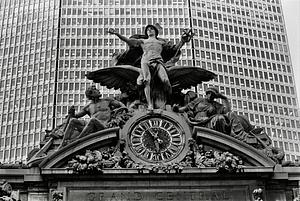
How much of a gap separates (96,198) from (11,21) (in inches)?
2886

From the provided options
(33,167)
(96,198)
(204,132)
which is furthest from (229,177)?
(33,167)

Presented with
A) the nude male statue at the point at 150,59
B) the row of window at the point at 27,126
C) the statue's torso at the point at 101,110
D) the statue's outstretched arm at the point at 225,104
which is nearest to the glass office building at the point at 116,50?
the row of window at the point at 27,126

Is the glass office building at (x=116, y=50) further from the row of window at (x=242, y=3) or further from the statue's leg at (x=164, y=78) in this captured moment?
the statue's leg at (x=164, y=78)

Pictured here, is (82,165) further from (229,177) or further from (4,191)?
(229,177)

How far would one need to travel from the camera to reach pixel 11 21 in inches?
3836

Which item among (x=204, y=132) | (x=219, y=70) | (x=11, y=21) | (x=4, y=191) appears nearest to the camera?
(x=4, y=191)

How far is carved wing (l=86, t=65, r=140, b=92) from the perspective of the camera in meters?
31.9

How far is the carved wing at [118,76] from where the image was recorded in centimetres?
3186

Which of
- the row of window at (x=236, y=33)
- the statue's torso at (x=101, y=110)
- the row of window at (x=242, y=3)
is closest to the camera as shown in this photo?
the statue's torso at (x=101, y=110)

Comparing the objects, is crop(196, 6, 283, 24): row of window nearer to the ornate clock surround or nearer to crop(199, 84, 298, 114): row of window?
crop(199, 84, 298, 114): row of window

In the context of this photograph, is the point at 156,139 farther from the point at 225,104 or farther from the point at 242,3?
the point at 242,3

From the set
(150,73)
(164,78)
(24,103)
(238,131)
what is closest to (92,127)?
(150,73)

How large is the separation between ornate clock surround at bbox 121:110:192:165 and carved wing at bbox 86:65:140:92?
2410mm

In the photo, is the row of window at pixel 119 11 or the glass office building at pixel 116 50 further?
the row of window at pixel 119 11
